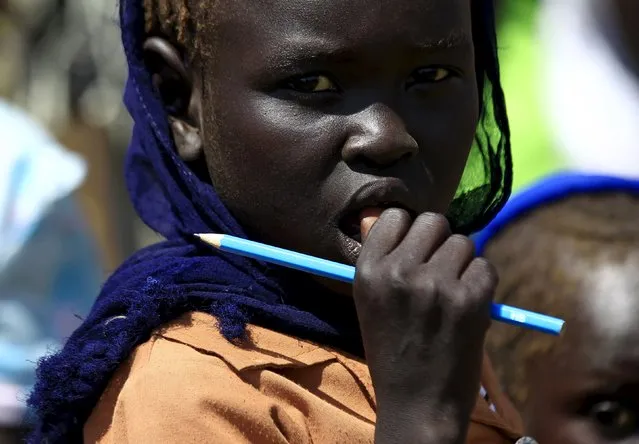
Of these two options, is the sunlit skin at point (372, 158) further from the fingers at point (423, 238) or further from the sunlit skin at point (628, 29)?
the sunlit skin at point (628, 29)

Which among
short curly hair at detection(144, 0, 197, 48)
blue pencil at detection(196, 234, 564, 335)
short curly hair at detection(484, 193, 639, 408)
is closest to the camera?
blue pencil at detection(196, 234, 564, 335)

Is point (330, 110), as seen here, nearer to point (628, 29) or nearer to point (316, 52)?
point (316, 52)

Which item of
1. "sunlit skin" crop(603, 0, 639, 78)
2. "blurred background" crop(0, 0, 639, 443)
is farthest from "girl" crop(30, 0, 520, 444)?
"sunlit skin" crop(603, 0, 639, 78)

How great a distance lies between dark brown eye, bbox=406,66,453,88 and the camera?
159cm

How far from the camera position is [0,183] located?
3.21 m

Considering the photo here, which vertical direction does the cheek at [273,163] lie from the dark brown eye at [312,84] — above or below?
below

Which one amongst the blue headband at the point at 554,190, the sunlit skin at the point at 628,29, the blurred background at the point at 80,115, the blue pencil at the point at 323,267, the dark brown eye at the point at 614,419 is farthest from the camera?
the sunlit skin at the point at 628,29

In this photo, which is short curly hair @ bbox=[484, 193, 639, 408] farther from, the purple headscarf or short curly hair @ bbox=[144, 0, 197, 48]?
short curly hair @ bbox=[144, 0, 197, 48]

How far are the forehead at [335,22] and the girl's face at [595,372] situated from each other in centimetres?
80

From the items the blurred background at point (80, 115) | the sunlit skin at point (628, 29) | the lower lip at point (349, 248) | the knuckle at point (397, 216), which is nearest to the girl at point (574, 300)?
the blurred background at point (80, 115)

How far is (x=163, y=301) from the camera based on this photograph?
1523 millimetres

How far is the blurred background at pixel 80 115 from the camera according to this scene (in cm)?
319

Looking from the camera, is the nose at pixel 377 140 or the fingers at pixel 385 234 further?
the nose at pixel 377 140

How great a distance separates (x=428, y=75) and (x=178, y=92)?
1.29 feet
